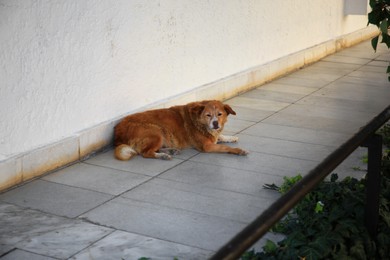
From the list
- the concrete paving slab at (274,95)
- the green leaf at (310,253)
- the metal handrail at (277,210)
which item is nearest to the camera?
the metal handrail at (277,210)

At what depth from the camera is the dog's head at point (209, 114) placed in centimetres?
749

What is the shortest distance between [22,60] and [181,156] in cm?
202

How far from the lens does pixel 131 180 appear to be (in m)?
6.68

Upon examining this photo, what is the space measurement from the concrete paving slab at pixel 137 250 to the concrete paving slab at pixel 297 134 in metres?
3.28

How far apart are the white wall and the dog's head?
881mm

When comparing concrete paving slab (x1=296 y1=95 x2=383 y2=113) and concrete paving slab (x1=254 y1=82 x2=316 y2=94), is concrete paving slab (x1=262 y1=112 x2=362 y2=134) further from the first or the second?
concrete paving slab (x1=254 y1=82 x2=316 y2=94)

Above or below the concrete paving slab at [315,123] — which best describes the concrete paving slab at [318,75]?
above

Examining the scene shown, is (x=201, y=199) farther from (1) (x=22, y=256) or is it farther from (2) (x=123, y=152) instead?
(1) (x=22, y=256)

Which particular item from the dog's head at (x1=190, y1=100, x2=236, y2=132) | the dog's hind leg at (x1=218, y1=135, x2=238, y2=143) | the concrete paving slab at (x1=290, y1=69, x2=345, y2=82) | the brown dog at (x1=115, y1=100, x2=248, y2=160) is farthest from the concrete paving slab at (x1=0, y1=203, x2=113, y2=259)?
the concrete paving slab at (x1=290, y1=69, x2=345, y2=82)

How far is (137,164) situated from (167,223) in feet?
5.43

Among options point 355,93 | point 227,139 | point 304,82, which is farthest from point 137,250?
point 304,82

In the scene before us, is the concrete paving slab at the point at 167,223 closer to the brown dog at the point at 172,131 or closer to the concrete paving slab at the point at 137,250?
the concrete paving slab at the point at 137,250

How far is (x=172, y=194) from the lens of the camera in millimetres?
6312

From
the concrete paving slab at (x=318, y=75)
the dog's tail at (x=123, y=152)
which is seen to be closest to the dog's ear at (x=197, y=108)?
the dog's tail at (x=123, y=152)
